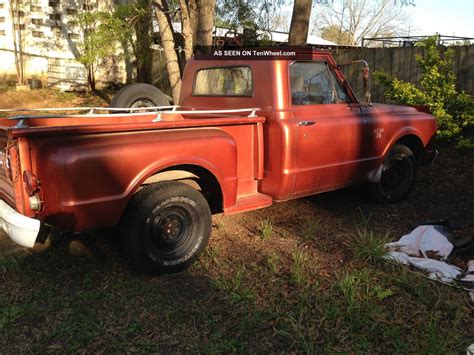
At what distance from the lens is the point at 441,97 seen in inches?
293

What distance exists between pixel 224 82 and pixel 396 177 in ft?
7.87

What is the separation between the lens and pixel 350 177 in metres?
5.15

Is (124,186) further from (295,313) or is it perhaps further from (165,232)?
(295,313)

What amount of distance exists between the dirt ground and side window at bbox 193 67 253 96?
4.62 feet

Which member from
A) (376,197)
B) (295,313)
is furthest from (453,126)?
(295,313)

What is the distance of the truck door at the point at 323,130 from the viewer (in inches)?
179

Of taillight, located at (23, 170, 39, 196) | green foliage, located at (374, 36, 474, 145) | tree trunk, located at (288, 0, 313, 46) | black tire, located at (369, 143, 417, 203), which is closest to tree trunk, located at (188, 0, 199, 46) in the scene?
tree trunk, located at (288, 0, 313, 46)

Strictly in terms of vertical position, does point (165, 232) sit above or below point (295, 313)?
above

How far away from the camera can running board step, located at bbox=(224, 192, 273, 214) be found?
4.21 m

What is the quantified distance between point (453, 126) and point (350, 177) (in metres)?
3.03

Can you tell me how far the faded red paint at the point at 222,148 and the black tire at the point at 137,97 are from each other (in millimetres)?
1496

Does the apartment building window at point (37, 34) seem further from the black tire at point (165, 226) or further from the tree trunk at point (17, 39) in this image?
the black tire at point (165, 226)

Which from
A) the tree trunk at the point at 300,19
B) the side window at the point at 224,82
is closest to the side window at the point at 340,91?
the side window at the point at 224,82

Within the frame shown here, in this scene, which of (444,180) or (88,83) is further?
(88,83)
